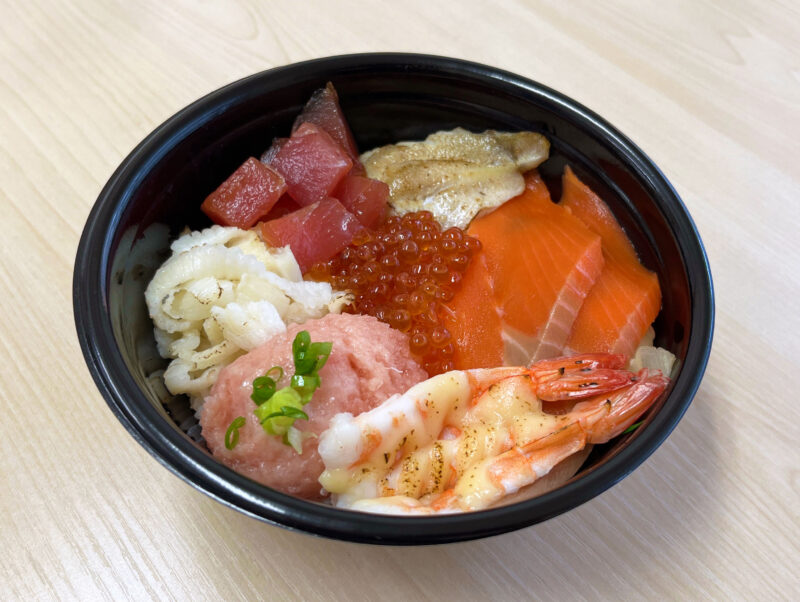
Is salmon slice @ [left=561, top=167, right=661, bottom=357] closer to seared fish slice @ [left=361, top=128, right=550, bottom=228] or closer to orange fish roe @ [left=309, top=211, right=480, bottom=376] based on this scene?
seared fish slice @ [left=361, top=128, right=550, bottom=228]

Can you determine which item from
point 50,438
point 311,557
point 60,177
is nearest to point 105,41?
point 60,177

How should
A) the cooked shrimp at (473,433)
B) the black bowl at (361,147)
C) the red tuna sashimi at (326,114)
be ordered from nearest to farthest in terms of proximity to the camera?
the black bowl at (361,147) < the cooked shrimp at (473,433) < the red tuna sashimi at (326,114)

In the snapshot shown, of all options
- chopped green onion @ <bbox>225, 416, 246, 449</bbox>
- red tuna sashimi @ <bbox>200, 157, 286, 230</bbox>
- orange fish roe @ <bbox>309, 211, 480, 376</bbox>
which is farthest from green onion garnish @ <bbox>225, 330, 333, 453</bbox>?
red tuna sashimi @ <bbox>200, 157, 286, 230</bbox>

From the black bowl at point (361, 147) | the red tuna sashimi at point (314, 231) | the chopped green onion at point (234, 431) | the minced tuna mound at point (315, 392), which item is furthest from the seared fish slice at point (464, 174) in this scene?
the chopped green onion at point (234, 431)

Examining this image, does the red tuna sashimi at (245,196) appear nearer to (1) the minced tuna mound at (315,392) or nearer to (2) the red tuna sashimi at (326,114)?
(2) the red tuna sashimi at (326,114)

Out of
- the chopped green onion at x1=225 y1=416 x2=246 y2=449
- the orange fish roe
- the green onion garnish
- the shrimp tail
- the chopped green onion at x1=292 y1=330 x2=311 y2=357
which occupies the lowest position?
the chopped green onion at x1=225 y1=416 x2=246 y2=449

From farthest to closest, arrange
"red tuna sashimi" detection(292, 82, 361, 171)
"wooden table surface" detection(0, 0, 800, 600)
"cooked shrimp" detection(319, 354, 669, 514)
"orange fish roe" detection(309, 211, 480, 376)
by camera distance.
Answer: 1. "red tuna sashimi" detection(292, 82, 361, 171)
2. "orange fish roe" detection(309, 211, 480, 376)
3. "wooden table surface" detection(0, 0, 800, 600)
4. "cooked shrimp" detection(319, 354, 669, 514)

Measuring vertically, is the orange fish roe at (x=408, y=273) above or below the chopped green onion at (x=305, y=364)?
above

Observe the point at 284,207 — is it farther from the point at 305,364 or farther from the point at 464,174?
the point at 305,364
